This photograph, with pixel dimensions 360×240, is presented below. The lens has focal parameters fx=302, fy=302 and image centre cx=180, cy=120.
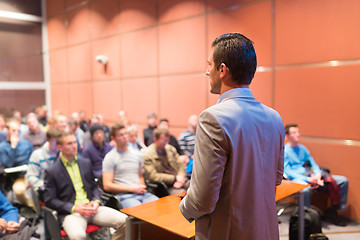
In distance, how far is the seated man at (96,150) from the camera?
4.27 metres

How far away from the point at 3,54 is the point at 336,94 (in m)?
9.55

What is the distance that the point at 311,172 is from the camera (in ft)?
12.8

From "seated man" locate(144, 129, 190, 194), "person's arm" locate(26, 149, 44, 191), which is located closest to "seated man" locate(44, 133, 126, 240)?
"person's arm" locate(26, 149, 44, 191)

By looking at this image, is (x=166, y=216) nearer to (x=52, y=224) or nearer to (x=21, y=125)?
(x=52, y=224)

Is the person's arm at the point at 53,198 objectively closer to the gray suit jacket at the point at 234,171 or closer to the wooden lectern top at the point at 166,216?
the wooden lectern top at the point at 166,216

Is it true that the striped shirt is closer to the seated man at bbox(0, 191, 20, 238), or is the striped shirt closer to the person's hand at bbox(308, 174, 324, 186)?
the person's hand at bbox(308, 174, 324, 186)

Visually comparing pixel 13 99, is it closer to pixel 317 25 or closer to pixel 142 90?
pixel 142 90

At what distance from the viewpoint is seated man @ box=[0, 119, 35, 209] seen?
13.7 feet

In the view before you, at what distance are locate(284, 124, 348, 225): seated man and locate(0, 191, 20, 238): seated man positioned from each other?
3030 mm

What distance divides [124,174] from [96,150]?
1.19 meters

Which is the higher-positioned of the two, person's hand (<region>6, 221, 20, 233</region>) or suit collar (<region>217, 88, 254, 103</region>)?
suit collar (<region>217, 88, 254, 103</region>)

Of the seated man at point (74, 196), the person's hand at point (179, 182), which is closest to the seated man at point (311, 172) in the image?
the person's hand at point (179, 182)

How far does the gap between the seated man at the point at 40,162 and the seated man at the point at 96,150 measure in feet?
1.71

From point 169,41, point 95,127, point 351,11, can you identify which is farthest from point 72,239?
point 169,41
